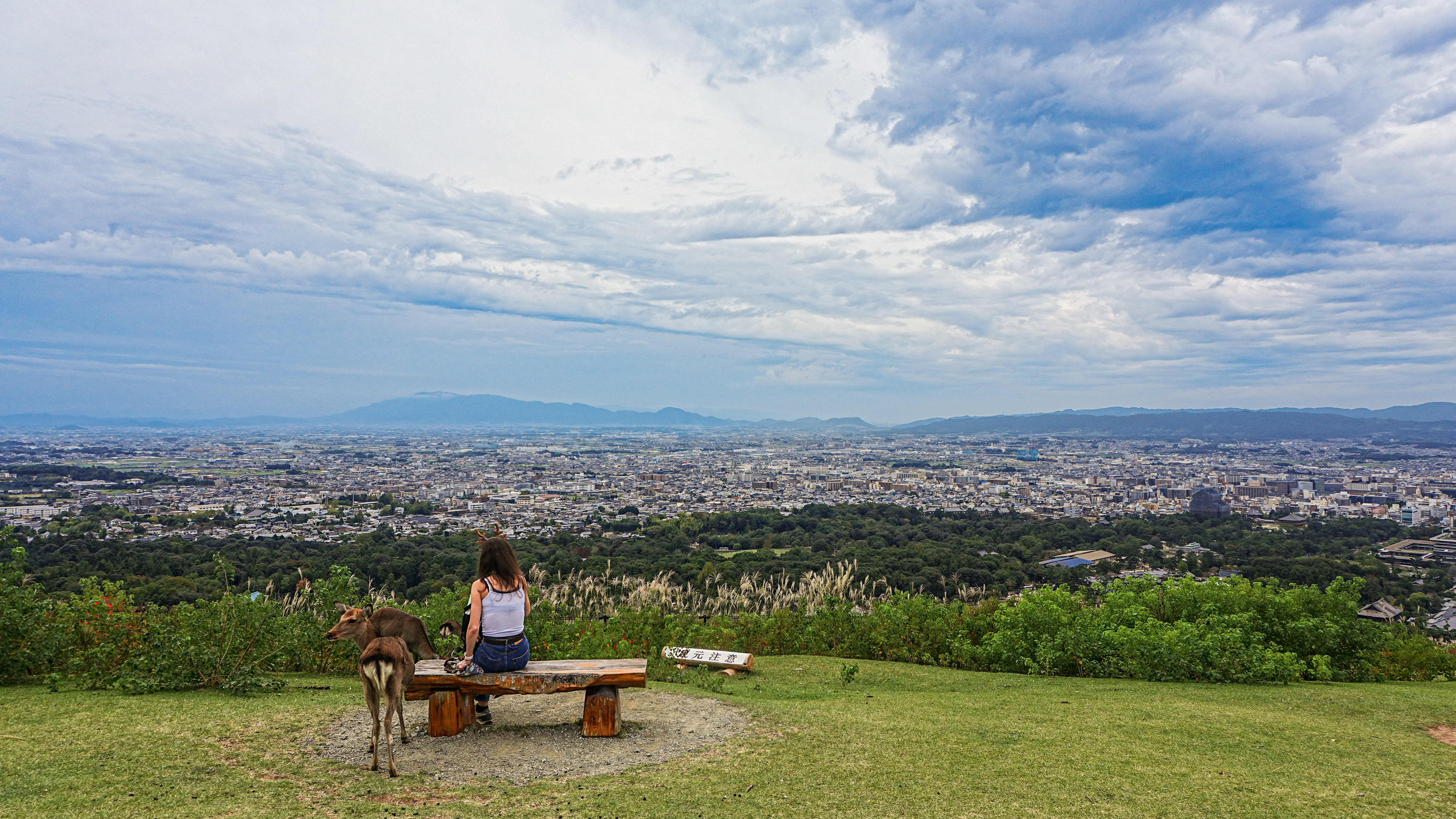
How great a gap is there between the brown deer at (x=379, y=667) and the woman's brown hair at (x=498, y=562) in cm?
80

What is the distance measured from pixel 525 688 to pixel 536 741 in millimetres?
451

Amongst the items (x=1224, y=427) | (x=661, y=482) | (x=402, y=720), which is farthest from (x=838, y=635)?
(x=1224, y=427)

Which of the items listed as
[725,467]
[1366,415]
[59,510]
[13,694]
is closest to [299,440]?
[725,467]

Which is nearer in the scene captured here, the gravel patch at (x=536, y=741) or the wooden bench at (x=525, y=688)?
the gravel patch at (x=536, y=741)

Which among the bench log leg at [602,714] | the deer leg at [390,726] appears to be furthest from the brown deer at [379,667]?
the bench log leg at [602,714]

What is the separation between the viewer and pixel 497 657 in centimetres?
569

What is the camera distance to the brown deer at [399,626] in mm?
5172

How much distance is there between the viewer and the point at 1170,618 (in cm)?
1162

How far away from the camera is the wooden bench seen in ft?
18.2

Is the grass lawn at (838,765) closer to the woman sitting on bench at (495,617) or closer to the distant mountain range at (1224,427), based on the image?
the woman sitting on bench at (495,617)

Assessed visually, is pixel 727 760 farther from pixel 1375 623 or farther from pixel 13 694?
pixel 1375 623

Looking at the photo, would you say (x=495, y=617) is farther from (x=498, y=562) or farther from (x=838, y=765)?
(x=838, y=765)

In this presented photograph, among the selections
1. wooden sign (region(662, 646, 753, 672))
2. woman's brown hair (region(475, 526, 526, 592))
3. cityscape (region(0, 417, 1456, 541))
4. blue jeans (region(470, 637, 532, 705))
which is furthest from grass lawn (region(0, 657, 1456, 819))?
cityscape (region(0, 417, 1456, 541))

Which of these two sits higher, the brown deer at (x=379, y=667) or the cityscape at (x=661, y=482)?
the brown deer at (x=379, y=667)
